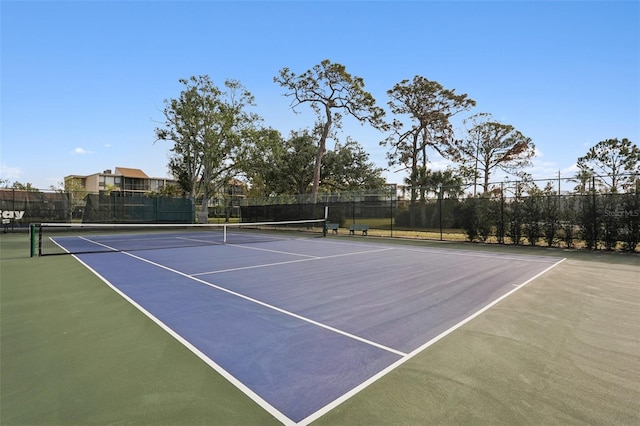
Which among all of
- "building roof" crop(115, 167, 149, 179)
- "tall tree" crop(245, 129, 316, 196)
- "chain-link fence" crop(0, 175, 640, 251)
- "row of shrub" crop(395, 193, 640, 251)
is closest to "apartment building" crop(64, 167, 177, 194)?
"building roof" crop(115, 167, 149, 179)

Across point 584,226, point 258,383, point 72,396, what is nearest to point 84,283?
point 72,396

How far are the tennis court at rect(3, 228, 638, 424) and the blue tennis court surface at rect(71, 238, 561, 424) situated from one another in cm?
2

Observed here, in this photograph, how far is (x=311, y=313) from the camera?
15.9 feet

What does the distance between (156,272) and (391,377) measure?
668 centimetres

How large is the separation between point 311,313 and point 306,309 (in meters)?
0.21

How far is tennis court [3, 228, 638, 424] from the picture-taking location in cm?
293

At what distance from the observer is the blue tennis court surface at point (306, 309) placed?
9.98 ft

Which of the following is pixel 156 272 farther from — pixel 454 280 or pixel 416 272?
pixel 454 280

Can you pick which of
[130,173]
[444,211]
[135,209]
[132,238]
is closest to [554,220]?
[444,211]

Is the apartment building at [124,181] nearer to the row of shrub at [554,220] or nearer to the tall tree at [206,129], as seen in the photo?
the tall tree at [206,129]

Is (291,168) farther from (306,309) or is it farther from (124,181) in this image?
(124,181)

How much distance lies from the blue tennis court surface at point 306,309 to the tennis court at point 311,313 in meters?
0.02

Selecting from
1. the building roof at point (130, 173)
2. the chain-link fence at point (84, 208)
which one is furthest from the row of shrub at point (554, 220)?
the building roof at point (130, 173)

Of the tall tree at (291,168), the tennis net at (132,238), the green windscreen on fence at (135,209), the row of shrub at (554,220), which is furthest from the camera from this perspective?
the tall tree at (291,168)
